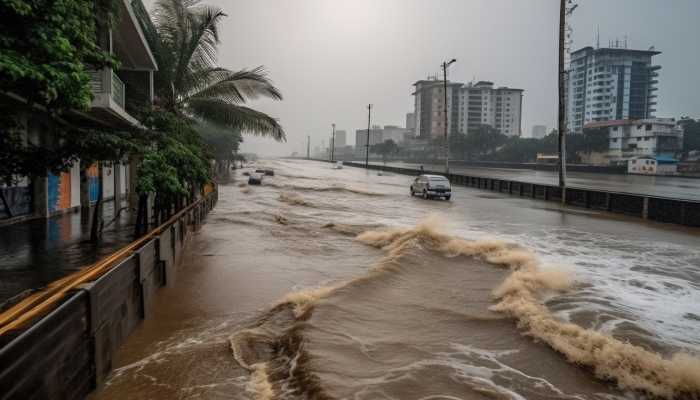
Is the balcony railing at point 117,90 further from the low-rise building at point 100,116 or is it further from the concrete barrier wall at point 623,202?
the concrete barrier wall at point 623,202

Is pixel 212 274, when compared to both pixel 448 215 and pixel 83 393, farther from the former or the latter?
pixel 448 215

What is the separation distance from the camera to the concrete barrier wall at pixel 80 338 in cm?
376

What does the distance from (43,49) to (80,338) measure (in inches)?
122

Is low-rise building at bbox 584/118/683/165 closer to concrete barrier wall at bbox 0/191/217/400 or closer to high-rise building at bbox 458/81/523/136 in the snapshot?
high-rise building at bbox 458/81/523/136

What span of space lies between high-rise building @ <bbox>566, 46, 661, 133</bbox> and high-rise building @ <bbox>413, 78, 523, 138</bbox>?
28118mm

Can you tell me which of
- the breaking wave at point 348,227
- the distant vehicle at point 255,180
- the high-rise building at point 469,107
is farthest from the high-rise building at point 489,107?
the breaking wave at point 348,227

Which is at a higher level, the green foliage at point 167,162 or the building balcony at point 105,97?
the building balcony at point 105,97

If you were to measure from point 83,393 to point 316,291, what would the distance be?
16.6 ft

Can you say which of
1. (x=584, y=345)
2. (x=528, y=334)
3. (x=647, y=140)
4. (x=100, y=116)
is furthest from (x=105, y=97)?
(x=647, y=140)

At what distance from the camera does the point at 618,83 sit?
151 m

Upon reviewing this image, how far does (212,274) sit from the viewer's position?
1155 cm

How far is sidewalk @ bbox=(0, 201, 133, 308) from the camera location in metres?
8.07

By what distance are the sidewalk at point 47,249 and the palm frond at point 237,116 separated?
4.54 m

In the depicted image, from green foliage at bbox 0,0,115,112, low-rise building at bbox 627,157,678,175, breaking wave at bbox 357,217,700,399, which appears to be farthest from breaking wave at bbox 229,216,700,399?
low-rise building at bbox 627,157,678,175
